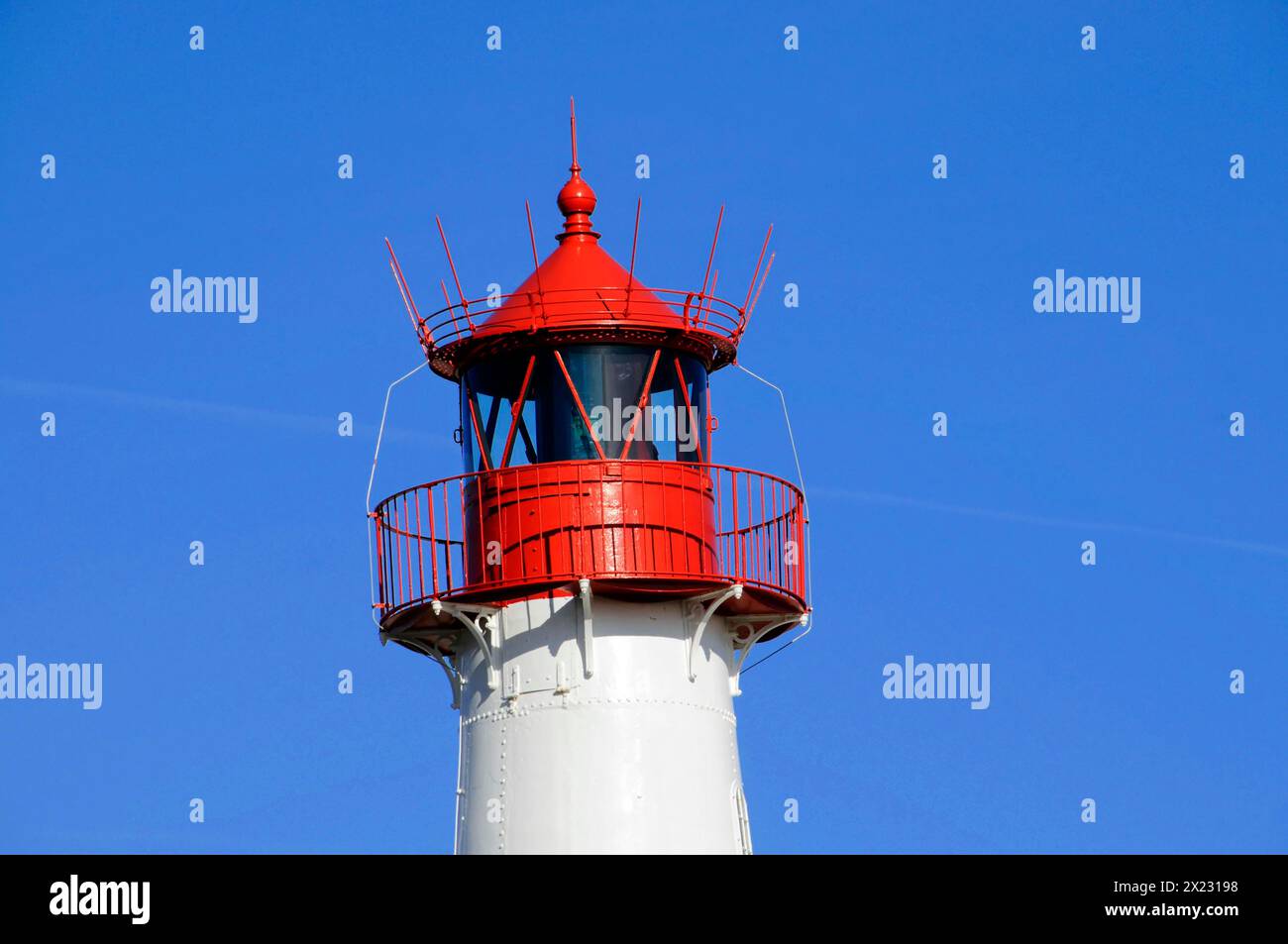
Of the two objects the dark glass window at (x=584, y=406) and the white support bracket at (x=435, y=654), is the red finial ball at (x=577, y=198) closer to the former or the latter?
the dark glass window at (x=584, y=406)

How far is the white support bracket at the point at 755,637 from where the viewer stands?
4425 cm

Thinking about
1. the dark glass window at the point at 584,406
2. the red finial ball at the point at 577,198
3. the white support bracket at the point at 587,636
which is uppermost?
the red finial ball at the point at 577,198

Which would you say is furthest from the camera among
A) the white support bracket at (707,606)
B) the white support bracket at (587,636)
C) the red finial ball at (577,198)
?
the red finial ball at (577,198)

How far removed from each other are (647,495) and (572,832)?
4.35 m

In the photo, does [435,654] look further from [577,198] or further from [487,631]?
[577,198]

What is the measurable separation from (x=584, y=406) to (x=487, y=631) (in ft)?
10.3

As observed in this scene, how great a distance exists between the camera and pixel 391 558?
43438 millimetres

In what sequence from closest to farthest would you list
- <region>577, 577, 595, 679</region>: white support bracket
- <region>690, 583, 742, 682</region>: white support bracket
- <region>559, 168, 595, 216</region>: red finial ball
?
1. <region>577, 577, 595, 679</region>: white support bracket
2. <region>690, 583, 742, 682</region>: white support bracket
3. <region>559, 168, 595, 216</region>: red finial ball

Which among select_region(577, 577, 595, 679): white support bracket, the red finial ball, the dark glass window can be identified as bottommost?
select_region(577, 577, 595, 679): white support bracket

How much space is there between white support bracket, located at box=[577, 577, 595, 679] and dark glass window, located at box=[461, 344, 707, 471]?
6.24 ft

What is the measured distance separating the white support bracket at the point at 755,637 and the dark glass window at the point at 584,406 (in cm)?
244

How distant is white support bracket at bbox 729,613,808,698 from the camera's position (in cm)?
4425

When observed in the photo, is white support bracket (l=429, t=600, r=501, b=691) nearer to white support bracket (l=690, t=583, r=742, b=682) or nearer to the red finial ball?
white support bracket (l=690, t=583, r=742, b=682)
